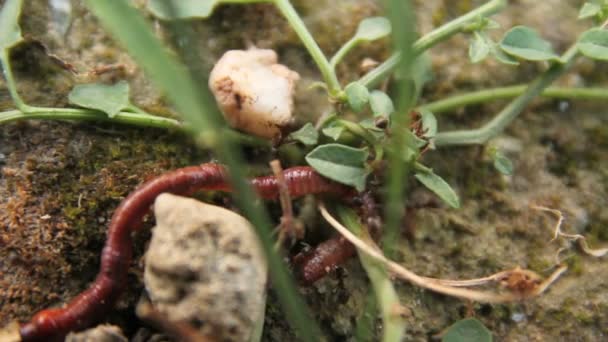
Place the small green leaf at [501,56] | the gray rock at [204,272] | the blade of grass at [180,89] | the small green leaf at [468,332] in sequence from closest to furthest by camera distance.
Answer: the blade of grass at [180,89]
the gray rock at [204,272]
the small green leaf at [468,332]
the small green leaf at [501,56]

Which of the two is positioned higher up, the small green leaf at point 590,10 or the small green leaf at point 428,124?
the small green leaf at point 590,10

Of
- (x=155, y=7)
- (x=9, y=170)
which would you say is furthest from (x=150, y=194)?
(x=155, y=7)

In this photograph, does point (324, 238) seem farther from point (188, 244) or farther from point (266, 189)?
point (188, 244)

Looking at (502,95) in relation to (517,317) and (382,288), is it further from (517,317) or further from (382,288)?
(382,288)

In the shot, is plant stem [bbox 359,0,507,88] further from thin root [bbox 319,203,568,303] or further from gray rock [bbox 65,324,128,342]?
gray rock [bbox 65,324,128,342]

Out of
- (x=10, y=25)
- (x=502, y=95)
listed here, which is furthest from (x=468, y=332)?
(x=10, y=25)

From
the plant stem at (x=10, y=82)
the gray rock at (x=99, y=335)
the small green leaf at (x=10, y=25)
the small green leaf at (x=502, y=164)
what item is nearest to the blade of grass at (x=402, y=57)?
the small green leaf at (x=502, y=164)

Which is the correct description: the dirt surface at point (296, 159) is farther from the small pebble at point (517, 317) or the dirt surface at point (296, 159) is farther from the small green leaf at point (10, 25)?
the small green leaf at point (10, 25)
